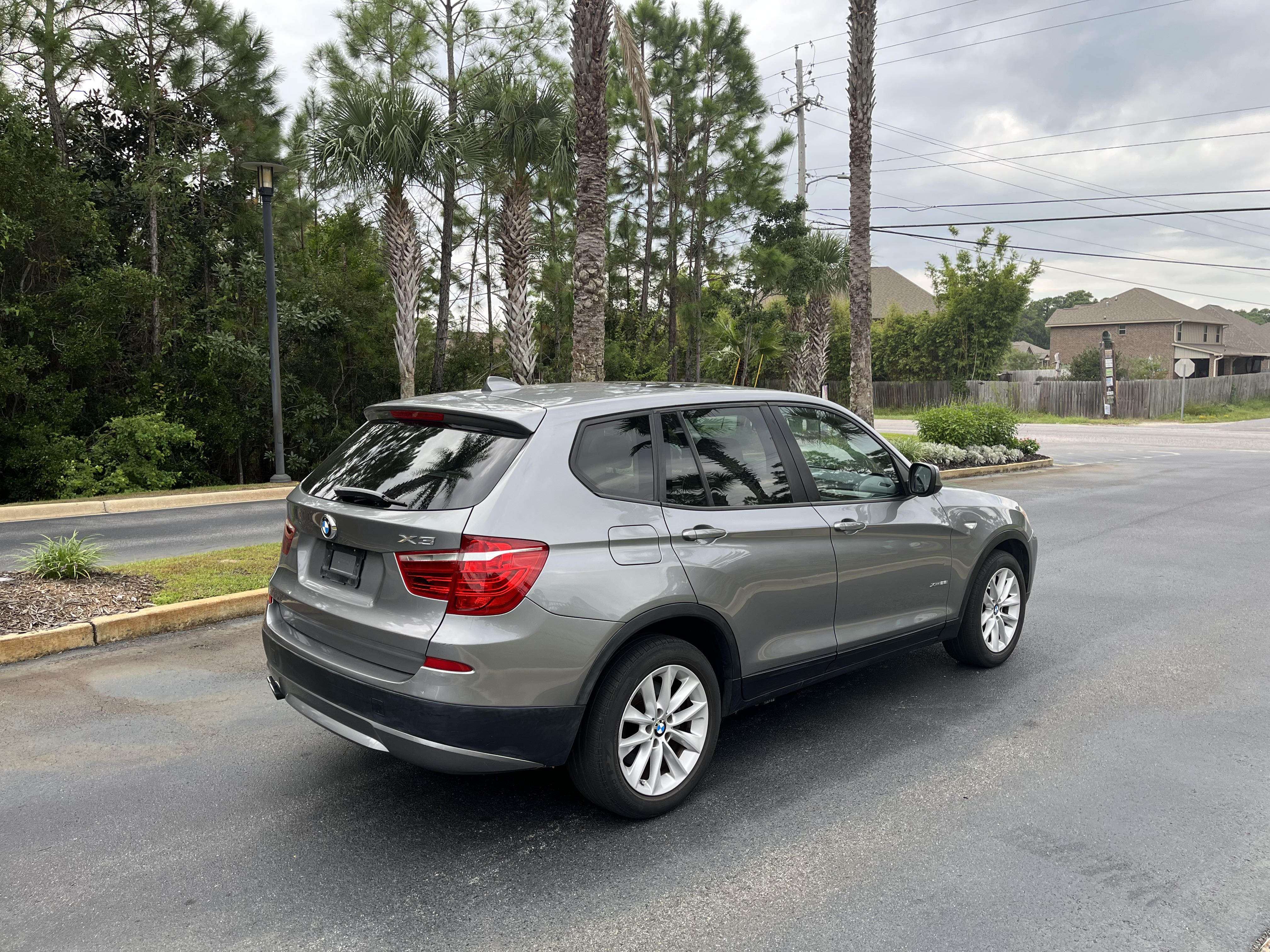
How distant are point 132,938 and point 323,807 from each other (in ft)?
3.14

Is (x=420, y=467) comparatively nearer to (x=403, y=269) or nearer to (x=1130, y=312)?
(x=403, y=269)

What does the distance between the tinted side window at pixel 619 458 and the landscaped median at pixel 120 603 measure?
3.92m

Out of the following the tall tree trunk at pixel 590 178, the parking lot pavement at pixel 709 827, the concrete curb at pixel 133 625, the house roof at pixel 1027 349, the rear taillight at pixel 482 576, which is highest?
the house roof at pixel 1027 349

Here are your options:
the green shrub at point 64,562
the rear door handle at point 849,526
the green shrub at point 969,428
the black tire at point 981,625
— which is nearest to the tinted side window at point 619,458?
the rear door handle at point 849,526

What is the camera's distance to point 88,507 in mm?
12836

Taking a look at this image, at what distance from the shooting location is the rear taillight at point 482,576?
319 centimetres

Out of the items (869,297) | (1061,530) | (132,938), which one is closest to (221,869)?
(132,938)

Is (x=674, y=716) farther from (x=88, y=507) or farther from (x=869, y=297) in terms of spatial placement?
(x=869, y=297)

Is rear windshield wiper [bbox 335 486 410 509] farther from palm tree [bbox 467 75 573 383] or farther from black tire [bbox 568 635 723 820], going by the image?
palm tree [bbox 467 75 573 383]

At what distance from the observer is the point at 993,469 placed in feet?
60.0

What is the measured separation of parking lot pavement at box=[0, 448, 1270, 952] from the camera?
296 centimetres

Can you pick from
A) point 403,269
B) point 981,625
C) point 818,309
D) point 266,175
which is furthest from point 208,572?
point 818,309

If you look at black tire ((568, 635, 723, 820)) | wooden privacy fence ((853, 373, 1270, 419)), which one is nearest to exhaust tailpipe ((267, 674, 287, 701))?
black tire ((568, 635, 723, 820))

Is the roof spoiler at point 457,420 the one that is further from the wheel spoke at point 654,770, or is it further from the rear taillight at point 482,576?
the wheel spoke at point 654,770
